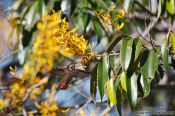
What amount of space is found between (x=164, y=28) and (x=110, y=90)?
1888 millimetres

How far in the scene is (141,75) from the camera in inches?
57.3

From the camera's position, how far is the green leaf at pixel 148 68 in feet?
4.70

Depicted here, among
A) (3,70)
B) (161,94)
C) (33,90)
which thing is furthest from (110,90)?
Answer: (161,94)

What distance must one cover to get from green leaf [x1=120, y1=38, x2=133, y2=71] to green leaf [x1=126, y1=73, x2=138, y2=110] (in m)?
0.05

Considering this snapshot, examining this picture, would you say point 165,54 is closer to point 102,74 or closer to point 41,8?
point 102,74

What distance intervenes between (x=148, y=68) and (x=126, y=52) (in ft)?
0.30

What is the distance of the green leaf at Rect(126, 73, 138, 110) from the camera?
1376 millimetres

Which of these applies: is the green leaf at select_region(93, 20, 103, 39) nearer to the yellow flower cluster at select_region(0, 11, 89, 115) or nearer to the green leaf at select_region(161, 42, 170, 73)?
the yellow flower cluster at select_region(0, 11, 89, 115)

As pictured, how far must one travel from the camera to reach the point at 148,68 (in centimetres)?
143

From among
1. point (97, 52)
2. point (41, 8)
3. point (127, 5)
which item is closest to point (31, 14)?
point (41, 8)

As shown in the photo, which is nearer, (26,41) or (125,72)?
(125,72)

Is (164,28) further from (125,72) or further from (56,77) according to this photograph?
(125,72)

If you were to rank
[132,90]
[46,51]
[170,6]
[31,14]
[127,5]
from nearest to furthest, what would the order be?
1. [132,90]
2. [170,6]
3. [127,5]
4. [31,14]
5. [46,51]

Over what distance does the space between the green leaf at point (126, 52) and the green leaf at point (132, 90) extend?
0.05 metres
